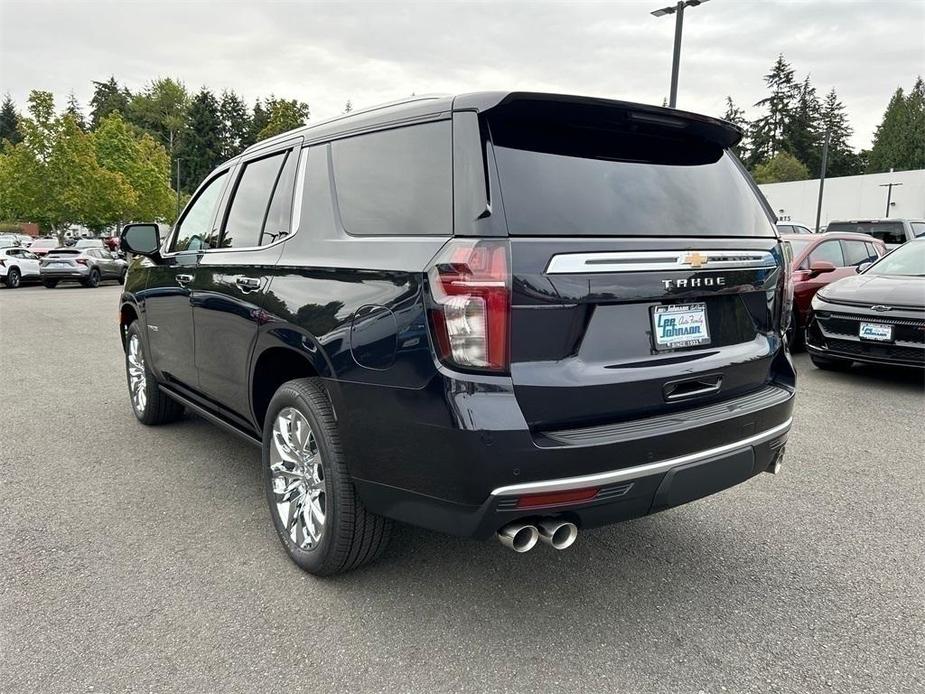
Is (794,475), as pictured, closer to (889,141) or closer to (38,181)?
(38,181)

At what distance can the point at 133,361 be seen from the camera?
5.44 meters

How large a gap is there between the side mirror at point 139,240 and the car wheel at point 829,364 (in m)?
6.55

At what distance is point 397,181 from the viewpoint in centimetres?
269

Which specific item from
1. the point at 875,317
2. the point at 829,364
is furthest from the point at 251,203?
the point at 829,364

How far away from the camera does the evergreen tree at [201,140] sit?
279 ft

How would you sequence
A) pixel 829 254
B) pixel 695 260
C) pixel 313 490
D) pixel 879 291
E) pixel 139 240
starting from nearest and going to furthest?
pixel 695 260 → pixel 313 490 → pixel 139 240 → pixel 879 291 → pixel 829 254

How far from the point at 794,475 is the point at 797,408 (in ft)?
6.37

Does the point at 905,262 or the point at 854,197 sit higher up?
the point at 854,197

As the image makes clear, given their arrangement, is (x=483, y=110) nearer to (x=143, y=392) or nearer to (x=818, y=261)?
(x=143, y=392)

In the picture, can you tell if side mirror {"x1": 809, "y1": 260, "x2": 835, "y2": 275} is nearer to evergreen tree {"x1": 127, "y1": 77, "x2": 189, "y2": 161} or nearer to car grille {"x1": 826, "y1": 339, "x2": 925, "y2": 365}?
car grille {"x1": 826, "y1": 339, "x2": 925, "y2": 365}

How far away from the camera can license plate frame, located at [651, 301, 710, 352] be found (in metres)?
2.54

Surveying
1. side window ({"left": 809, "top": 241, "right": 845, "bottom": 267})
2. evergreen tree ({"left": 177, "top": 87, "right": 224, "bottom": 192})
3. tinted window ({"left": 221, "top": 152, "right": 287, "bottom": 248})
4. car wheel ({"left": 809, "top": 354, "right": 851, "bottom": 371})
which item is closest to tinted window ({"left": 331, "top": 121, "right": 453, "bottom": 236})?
tinted window ({"left": 221, "top": 152, "right": 287, "bottom": 248})

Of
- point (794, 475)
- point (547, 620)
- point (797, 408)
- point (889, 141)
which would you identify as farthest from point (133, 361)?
point (889, 141)

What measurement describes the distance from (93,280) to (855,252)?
75.2ft
